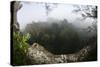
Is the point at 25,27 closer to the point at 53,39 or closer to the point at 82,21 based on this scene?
the point at 53,39

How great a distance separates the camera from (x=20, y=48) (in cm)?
214

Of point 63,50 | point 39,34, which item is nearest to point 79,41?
point 63,50

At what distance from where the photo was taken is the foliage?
2123 millimetres

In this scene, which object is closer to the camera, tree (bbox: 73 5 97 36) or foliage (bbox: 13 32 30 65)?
foliage (bbox: 13 32 30 65)

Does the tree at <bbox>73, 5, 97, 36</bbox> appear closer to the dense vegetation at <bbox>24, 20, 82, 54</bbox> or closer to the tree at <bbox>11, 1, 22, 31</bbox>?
the dense vegetation at <bbox>24, 20, 82, 54</bbox>

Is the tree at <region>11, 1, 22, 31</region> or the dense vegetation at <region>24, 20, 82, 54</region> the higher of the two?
the tree at <region>11, 1, 22, 31</region>

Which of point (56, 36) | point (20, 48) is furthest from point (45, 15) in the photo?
point (20, 48)

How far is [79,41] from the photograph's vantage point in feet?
7.82

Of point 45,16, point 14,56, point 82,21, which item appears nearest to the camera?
point 14,56

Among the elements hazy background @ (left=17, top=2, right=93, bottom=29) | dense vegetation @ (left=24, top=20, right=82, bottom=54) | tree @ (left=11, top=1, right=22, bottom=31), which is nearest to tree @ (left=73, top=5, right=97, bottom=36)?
hazy background @ (left=17, top=2, right=93, bottom=29)

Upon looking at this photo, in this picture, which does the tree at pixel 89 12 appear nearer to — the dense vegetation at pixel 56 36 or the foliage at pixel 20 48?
the dense vegetation at pixel 56 36

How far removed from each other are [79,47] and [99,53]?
0.99 ft

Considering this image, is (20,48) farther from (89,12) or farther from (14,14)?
(89,12)

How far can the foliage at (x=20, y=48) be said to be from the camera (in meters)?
2.12
